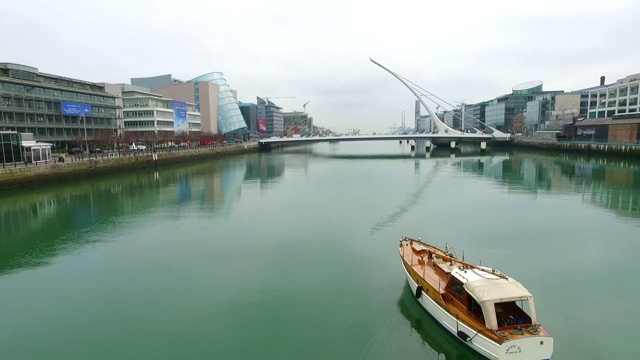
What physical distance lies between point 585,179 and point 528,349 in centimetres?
2600

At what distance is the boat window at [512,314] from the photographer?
18.8ft

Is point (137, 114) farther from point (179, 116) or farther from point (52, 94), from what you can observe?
point (52, 94)

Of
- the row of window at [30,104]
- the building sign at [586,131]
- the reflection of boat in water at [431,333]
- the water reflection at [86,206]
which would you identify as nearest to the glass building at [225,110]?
the row of window at [30,104]

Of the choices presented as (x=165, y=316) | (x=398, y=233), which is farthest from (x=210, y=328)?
(x=398, y=233)

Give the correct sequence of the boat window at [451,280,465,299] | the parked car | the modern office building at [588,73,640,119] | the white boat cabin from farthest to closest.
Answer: the modern office building at [588,73,640,119], the parked car, the boat window at [451,280,465,299], the white boat cabin

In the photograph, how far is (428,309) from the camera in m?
7.12

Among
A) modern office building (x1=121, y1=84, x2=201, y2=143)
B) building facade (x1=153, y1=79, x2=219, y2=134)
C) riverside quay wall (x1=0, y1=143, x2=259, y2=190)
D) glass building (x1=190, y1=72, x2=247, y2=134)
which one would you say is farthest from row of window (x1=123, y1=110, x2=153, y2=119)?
glass building (x1=190, y1=72, x2=247, y2=134)

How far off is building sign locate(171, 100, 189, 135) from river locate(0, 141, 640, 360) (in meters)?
34.4

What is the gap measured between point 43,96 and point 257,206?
25.9m

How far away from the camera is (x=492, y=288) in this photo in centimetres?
591

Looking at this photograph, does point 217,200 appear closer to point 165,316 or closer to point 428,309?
point 165,316

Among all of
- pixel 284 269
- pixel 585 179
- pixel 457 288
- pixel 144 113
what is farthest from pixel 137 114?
pixel 457 288

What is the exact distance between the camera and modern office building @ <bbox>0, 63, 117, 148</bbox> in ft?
98.1

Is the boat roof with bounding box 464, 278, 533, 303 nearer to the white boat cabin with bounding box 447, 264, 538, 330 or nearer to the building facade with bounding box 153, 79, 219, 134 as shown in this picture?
the white boat cabin with bounding box 447, 264, 538, 330
